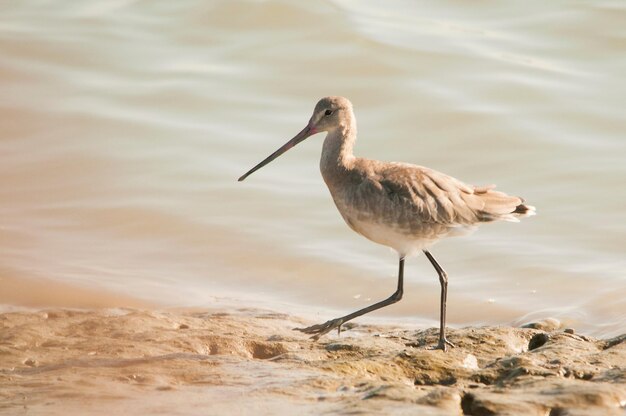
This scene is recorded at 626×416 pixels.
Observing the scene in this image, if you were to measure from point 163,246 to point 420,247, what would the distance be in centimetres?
249

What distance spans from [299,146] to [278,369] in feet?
16.0

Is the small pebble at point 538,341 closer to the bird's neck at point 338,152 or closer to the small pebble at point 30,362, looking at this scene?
the bird's neck at point 338,152

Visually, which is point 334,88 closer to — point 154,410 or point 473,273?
point 473,273

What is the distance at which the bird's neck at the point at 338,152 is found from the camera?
6.27 m

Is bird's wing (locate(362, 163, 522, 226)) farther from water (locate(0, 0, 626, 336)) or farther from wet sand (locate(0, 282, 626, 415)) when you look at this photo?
water (locate(0, 0, 626, 336))

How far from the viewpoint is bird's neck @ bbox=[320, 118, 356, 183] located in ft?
20.6

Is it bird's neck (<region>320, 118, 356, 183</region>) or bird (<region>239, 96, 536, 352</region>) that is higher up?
bird's neck (<region>320, 118, 356, 183</region>)

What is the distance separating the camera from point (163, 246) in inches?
316

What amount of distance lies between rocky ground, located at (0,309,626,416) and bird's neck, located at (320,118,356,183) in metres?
0.94

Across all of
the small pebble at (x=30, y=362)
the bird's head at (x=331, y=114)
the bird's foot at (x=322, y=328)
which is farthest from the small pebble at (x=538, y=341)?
the small pebble at (x=30, y=362)

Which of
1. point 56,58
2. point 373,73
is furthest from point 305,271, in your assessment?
point 56,58

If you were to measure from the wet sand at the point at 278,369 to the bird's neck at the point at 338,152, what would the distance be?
94 cm

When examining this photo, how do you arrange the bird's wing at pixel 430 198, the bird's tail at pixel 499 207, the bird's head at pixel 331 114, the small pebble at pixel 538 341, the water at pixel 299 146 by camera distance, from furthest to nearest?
the water at pixel 299 146 → the bird's head at pixel 331 114 → the bird's tail at pixel 499 207 → the bird's wing at pixel 430 198 → the small pebble at pixel 538 341

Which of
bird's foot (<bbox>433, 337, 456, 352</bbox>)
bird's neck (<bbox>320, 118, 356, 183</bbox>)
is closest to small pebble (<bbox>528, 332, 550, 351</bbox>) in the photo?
bird's foot (<bbox>433, 337, 456, 352</bbox>)
